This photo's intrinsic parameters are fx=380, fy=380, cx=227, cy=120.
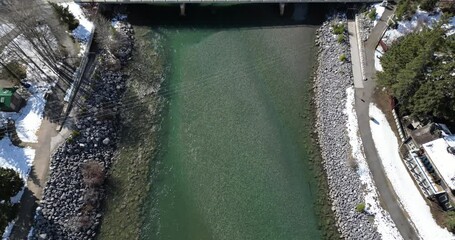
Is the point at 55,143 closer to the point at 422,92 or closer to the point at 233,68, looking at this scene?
the point at 233,68

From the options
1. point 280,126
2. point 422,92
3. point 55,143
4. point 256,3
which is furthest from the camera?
point 256,3

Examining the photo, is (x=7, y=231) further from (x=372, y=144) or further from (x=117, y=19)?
(x=372, y=144)

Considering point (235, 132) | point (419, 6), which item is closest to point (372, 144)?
point (235, 132)

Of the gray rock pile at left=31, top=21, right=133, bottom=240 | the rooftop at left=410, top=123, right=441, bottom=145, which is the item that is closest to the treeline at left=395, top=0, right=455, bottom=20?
the rooftop at left=410, top=123, right=441, bottom=145

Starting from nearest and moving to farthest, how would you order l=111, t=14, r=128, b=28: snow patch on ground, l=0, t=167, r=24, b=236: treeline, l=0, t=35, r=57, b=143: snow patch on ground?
l=0, t=167, r=24, b=236: treeline
l=0, t=35, r=57, b=143: snow patch on ground
l=111, t=14, r=128, b=28: snow patch on ground

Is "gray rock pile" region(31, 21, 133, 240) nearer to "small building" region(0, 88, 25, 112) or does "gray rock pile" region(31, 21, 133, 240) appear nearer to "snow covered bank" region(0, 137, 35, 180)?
"snow covered bank" region(0, 137, 35, 180)

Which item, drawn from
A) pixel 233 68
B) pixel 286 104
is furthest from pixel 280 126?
pixel 233 68

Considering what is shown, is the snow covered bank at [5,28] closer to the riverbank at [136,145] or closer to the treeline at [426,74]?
the riverbank at [136,145]
